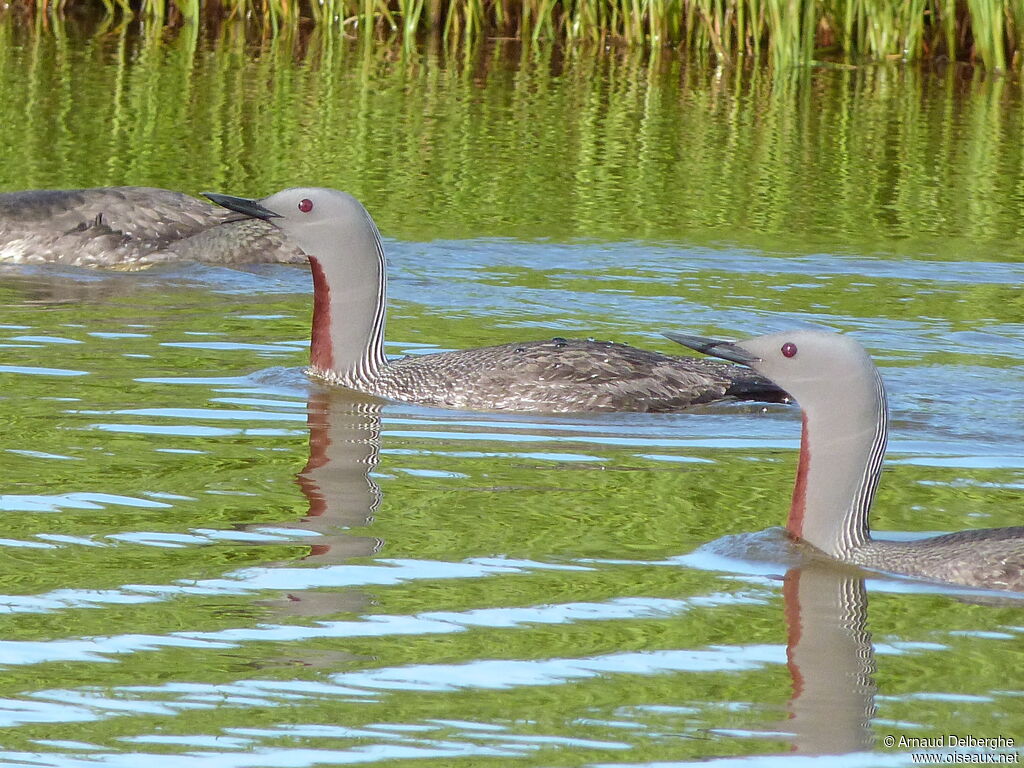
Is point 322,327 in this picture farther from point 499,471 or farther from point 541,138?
point 541,138

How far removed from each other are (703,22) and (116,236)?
9131 millimetres

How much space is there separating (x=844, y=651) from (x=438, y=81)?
14749 millimetres

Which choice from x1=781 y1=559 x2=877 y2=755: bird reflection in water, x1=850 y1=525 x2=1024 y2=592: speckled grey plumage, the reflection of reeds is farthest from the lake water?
the reflection of reeds

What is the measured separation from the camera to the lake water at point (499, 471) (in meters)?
5.21

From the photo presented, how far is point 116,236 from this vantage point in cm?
1310

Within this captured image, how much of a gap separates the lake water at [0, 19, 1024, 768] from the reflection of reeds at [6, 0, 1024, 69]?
7.64 feet

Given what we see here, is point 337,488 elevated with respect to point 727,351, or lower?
lower

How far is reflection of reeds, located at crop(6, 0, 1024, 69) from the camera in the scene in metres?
19.6

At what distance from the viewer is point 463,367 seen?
30.9ft

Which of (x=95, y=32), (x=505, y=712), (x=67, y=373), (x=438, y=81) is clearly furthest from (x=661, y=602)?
(x=95, y=32)

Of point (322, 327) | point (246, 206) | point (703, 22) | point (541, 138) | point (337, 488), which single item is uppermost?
point (703, 22)

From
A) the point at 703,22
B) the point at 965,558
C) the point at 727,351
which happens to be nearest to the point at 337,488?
the point at 727,351

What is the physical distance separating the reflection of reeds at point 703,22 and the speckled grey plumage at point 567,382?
10242 millimetres

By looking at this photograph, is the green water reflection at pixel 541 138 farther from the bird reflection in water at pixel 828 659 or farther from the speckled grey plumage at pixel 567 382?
the bird reflection in water at pixel 828 659
